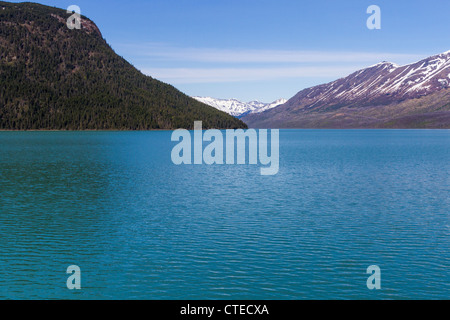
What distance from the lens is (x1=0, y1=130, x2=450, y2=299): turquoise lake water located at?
26.0 m

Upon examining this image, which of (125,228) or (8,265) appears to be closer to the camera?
(8,265)

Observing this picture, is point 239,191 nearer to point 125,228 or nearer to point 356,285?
point 125,228

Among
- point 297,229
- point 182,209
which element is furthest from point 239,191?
point 297,229

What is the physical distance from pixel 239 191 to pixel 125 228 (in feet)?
77.8

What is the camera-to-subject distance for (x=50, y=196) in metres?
55.6

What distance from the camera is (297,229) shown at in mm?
38719

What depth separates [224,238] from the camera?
118 ft

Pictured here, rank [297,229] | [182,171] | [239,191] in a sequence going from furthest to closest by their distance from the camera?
[182,171] → [239,191] → [297,229]

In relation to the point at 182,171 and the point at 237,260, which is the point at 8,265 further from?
the point at 182,171

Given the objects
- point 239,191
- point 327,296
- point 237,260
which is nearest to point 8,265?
point 237,260

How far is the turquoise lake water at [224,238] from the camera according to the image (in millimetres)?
25984
